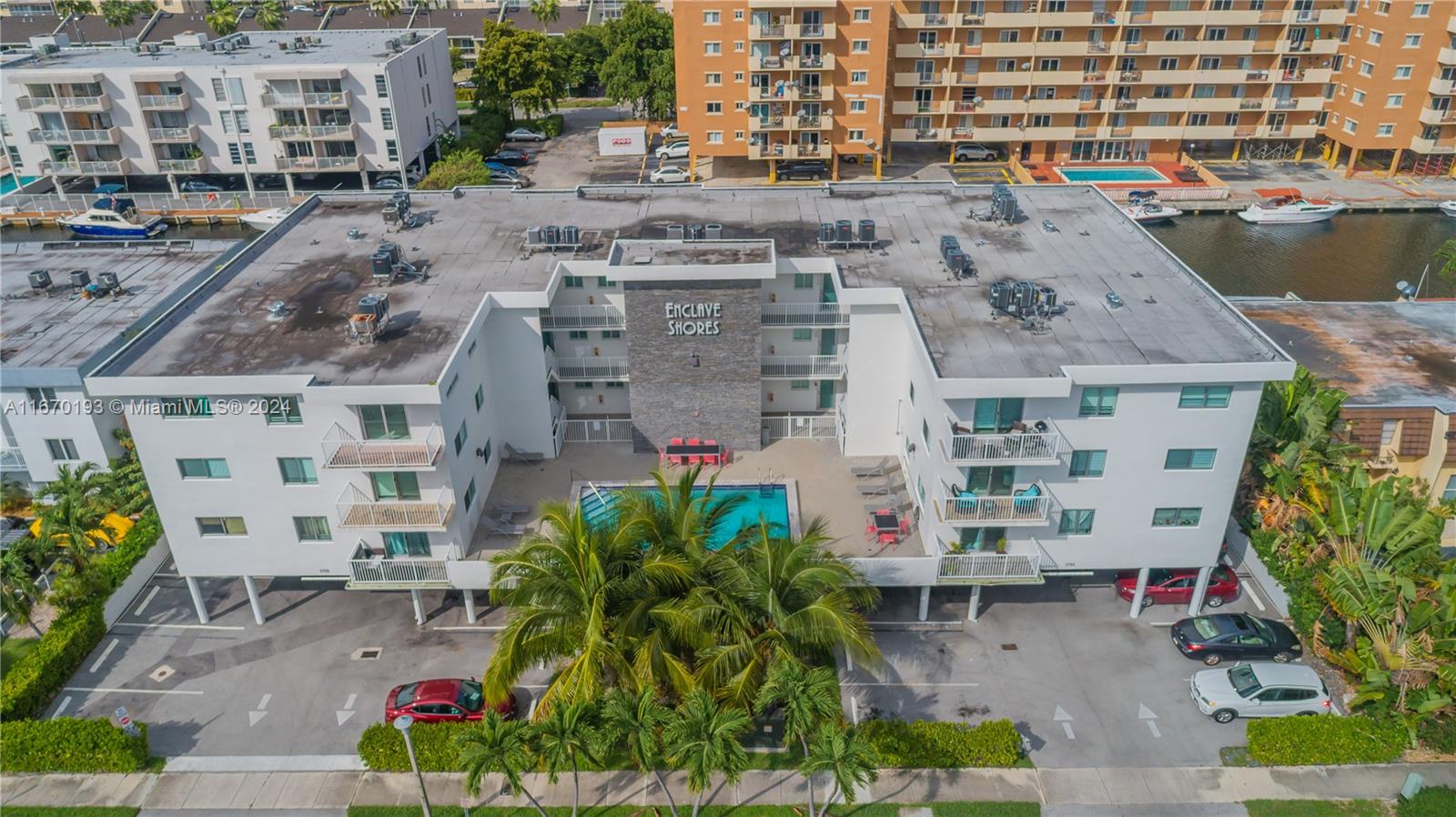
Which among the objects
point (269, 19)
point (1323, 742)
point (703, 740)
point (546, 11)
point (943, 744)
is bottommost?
point (1323, 742)

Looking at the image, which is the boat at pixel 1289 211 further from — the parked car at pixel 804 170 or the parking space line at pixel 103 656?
the parking space line at pixel 103 656

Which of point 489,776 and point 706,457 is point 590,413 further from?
point 489,776

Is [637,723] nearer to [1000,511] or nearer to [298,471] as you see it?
[1000,511]

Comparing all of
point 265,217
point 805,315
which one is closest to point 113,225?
point 265,217

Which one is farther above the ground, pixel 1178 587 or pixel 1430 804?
pixel 1178 587

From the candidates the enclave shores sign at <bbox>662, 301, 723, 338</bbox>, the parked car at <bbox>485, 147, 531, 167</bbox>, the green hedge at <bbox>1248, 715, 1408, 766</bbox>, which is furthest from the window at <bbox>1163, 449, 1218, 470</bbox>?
the parked car at <bbox>485, 147, 531, 167</bbox>
